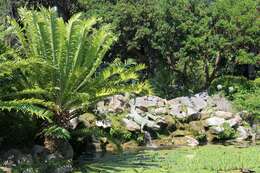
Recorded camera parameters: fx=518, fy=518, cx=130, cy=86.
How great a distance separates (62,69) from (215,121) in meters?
10.3

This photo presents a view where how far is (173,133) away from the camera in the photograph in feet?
74.7

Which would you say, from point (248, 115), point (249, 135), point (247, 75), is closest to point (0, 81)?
point (249, 135)

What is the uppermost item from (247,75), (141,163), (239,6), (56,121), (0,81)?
(239,6)

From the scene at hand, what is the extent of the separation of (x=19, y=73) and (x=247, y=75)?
23986mm

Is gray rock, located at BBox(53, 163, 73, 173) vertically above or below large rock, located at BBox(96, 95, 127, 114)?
below

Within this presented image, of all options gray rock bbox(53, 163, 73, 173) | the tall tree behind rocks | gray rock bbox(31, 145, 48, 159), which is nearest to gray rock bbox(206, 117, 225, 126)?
the tall tree behind rocks

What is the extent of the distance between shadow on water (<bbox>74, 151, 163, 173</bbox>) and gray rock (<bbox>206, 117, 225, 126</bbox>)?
6471 mm

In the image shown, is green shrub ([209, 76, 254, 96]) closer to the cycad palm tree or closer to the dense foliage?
the dense foliage

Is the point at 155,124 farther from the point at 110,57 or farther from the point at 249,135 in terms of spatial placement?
the point at 110,57

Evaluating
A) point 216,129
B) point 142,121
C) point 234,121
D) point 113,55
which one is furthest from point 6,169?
point 113,55

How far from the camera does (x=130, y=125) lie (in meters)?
21.6

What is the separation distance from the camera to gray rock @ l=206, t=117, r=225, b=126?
23.4 meters

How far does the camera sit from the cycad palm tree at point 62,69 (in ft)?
49.7

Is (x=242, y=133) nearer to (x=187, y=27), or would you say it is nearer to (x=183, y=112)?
(x=183, y=112)
